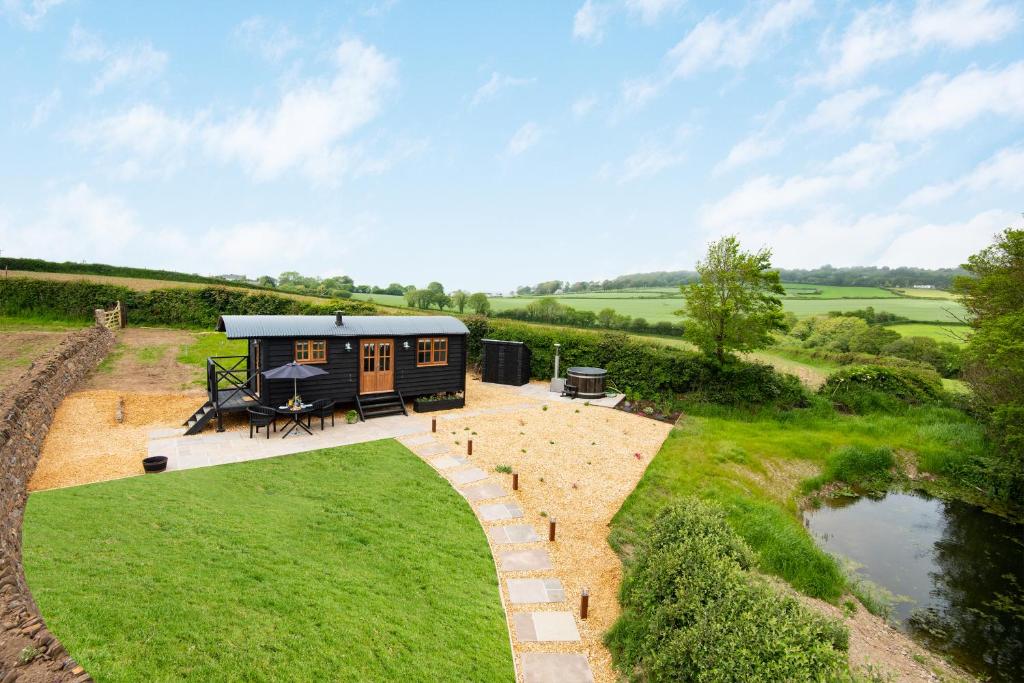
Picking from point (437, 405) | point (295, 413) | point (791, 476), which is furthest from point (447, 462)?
point (791, 476)

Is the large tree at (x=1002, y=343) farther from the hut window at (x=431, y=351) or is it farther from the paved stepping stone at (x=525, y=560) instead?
the hut window at (x=431, y=351)

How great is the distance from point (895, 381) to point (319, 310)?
3059cm

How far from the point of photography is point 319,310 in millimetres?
29906

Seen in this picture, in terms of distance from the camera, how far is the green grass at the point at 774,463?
850 cm

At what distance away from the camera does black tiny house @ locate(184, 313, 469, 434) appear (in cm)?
1387

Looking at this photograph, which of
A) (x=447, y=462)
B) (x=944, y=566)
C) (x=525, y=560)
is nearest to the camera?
(x=525, y=560)

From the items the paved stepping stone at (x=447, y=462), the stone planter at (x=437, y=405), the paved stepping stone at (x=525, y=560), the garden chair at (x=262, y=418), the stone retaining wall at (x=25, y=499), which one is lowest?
the paved stepping stone at (x=525, y=560)

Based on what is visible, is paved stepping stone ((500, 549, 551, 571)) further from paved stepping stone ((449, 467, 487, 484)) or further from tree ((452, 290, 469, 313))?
tree ((452, 290, 469, 313))

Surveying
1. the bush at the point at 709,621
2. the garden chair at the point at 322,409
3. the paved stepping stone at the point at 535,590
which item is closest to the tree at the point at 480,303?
the garden chair at the point at 322,409

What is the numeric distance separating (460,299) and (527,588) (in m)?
33.7

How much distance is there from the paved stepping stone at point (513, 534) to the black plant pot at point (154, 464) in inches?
298

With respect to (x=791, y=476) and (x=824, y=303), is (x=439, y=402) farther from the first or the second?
(x=824, y=303)

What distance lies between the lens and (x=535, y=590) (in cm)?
690

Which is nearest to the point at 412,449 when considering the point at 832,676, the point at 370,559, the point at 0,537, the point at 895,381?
the point at 370,559
